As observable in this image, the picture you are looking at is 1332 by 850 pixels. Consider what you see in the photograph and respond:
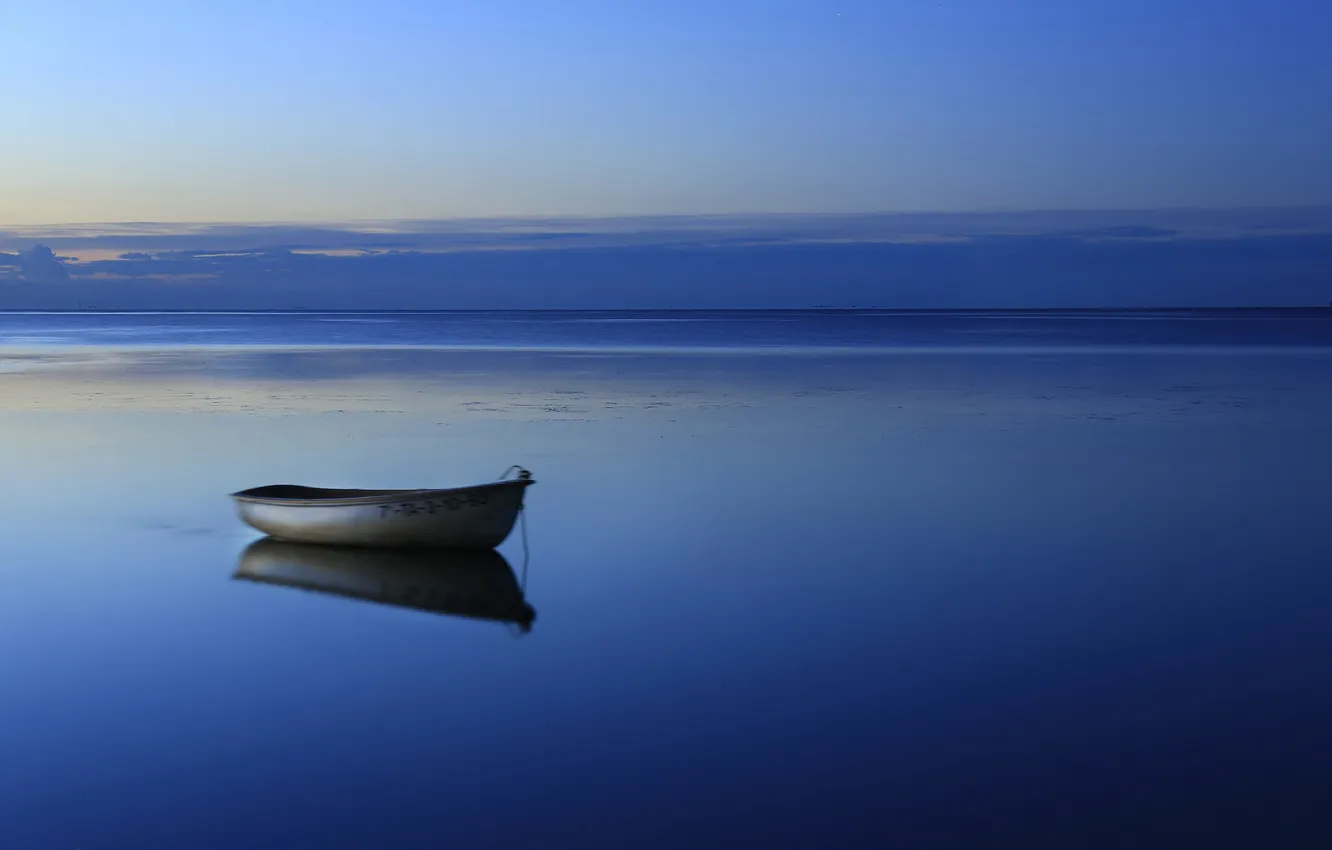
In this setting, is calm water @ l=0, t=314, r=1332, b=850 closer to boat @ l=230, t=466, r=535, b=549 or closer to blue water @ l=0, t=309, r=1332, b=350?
boat @ l=230, t=466, r=535, b=549

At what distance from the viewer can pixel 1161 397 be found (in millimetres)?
27828

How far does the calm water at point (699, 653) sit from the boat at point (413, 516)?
1.06ft

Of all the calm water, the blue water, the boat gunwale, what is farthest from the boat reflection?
the blue water

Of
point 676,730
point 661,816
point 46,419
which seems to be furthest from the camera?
point 46,419

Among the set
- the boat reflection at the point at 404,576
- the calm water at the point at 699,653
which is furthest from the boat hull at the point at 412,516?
the calm water at the point at 699,653

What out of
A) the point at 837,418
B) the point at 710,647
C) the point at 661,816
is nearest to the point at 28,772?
the point at 661,816

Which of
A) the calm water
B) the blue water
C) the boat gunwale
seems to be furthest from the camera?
the blue water

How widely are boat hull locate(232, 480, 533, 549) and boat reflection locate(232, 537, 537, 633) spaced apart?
0.40 ft

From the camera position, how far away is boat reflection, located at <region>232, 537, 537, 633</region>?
32.4ft

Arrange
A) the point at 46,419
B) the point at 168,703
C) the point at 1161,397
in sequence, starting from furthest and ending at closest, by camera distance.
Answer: the point at 1161,397, the point at 46,419, the point at 168,703

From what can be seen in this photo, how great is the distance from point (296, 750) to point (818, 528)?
22.2 feet

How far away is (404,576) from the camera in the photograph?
10.7m

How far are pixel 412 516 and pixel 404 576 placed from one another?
600 millimetres

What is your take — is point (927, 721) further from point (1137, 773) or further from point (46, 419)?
point (46, 419)
